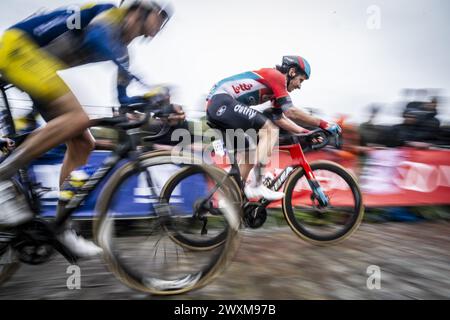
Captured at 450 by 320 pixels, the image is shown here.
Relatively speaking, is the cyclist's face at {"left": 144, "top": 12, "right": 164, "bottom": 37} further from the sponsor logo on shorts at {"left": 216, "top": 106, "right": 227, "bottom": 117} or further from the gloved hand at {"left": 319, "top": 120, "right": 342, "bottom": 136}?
the gloved hand at {"left": 319, "top": 120, "right": 342, "bottom": 136}

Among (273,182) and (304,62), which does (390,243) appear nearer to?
(273,182)

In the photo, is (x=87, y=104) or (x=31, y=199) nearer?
(x=31, y=199)

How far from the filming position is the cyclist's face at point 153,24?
2.18 metres

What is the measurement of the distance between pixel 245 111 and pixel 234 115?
113 mm

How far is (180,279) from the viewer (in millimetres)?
2232

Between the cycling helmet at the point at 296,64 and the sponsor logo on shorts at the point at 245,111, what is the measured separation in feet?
2.01

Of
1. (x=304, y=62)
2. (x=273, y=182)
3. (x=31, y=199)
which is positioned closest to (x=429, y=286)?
(x=273, y=182)

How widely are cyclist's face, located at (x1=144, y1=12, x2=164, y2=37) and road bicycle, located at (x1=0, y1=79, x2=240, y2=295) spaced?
455mm

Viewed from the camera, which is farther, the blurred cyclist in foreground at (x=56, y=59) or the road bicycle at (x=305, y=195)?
the road bicycle at (x=305, y=195)

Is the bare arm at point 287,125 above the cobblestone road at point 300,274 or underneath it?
above

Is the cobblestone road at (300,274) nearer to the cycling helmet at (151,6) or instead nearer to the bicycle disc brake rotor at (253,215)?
the bicycle disc brake rotor at (253,215)

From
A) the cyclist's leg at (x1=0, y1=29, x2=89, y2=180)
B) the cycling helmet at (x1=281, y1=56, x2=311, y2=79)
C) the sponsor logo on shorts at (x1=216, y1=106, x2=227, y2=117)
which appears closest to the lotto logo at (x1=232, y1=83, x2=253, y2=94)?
the sponsor logo on shorts at (x1=216, y1=106, x2=227, y2=117)

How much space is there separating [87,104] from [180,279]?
2465mm

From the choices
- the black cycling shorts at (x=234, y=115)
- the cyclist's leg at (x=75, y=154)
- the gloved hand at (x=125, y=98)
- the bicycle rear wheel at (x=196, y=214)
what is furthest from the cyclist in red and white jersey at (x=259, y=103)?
the cyclist's leg at (x=75, y=154)
